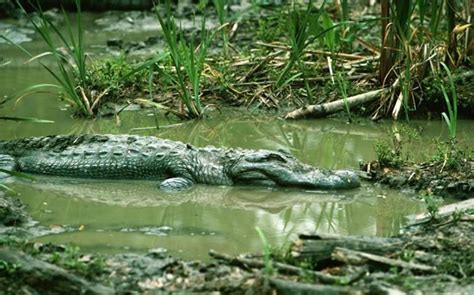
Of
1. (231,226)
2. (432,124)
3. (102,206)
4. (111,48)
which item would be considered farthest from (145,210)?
(111,48)

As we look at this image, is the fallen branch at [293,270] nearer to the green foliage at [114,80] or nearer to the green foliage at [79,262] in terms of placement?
the green foliage at [79,262]

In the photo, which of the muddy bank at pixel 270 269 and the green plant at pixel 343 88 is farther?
the green plant at pixel 343 88

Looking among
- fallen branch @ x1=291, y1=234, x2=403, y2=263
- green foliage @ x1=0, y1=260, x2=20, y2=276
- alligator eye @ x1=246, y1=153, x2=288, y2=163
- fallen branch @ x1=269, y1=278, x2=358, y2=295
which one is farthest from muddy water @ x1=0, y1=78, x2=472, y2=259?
fallen branch @ x1=269, y1=278, x2=358, y2=295

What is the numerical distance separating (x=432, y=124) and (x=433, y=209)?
12.6 ft

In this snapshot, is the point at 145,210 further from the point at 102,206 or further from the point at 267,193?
the point at 267,193

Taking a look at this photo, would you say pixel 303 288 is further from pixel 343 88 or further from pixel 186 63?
pixel 343 88

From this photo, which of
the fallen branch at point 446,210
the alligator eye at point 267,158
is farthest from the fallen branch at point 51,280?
the alligator eye at point 267,158

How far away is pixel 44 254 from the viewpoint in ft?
14.9

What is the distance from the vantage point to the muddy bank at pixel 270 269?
413cm

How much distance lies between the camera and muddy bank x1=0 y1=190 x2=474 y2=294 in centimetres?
413

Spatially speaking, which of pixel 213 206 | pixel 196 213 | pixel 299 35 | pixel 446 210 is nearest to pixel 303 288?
pixel 446 210

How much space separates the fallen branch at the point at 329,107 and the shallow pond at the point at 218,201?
0.37 ft

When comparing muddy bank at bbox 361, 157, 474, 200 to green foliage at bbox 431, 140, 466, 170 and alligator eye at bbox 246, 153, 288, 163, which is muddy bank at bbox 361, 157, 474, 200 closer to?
green foliage at bbox 431, 140, 466, 170

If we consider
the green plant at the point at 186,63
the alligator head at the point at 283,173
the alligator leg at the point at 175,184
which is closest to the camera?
the alligator head at the point at 283,173
